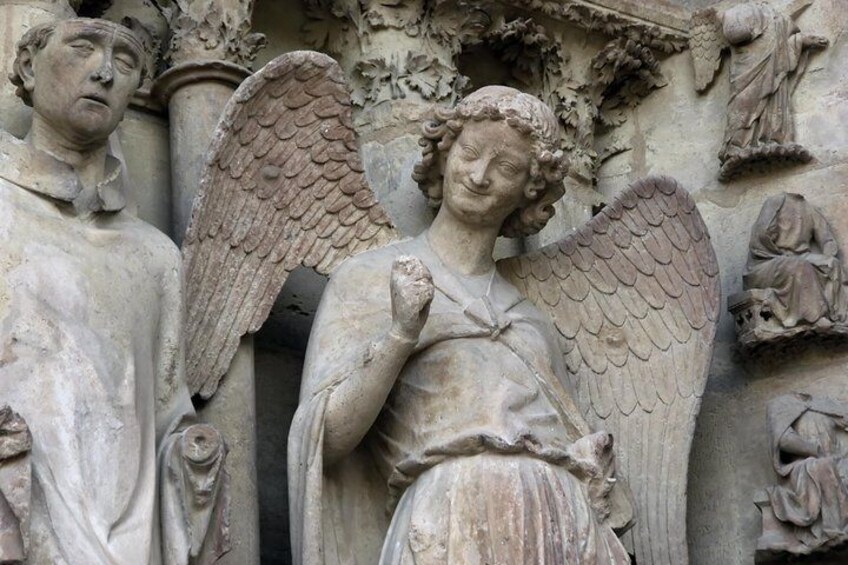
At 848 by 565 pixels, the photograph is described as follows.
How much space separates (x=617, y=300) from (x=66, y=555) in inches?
94.9

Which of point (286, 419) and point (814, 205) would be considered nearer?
point (286, 419)

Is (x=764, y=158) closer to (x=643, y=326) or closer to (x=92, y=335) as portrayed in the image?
(x=643, y=326)

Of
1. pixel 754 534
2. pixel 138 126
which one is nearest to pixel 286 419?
pixel 138 126

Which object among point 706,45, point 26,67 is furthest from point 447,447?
point 706,45

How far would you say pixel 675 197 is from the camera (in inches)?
340

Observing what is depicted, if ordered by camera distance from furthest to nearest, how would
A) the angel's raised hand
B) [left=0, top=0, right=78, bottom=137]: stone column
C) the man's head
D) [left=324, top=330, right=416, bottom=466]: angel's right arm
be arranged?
[left=0, top=0, right=78, bottom=137]: stone column, the man's head, [left=324, top=330, right=416, bottom=466]: angel's right arm, the angel's raised hand

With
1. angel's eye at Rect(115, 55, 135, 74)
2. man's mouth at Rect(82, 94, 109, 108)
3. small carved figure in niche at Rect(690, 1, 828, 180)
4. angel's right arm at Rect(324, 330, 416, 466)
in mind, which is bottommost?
angel's right arm at Rect(324, 330, 416, 466)

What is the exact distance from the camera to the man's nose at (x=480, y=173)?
26.1 ft

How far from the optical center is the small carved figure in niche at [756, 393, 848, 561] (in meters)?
8.33

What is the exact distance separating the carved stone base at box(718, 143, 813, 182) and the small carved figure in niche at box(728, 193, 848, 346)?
23cm

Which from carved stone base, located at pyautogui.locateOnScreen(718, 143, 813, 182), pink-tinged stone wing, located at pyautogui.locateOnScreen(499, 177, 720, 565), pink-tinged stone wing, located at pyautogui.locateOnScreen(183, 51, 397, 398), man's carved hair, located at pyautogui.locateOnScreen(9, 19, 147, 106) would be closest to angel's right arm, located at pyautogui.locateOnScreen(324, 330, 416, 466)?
pink-tinged stone wing, located at pyautogui.locateOnScreen(183, 51, 397, 398)

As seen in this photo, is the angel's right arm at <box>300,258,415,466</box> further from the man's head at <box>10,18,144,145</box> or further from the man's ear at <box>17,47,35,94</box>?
the man's ear at <box>17,47,35,94</box>

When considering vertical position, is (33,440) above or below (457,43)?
below

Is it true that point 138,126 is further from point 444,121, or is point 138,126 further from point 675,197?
point 675,197
